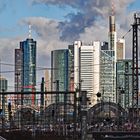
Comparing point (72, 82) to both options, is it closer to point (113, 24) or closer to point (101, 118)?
point (101, 118)

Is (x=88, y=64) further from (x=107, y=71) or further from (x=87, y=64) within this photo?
(x=107, y=71)

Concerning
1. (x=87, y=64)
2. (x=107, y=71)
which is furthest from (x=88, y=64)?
(x=107, y=71)

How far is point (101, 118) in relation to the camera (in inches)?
4013

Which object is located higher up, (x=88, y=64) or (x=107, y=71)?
(x=88, y=64)

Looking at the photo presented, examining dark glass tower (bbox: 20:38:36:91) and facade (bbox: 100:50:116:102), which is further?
facade (bbox: 100:50:116:102)

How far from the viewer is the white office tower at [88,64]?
292 feet

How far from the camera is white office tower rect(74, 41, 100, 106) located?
88.9 meters

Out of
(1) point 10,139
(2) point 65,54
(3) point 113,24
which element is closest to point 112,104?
(2) point 65,54

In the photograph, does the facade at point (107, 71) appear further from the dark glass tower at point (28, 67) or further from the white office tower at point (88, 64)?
the dark glass tower at point (28, 67)

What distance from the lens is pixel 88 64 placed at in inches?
3639

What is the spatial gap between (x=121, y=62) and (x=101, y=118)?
11.3 metres

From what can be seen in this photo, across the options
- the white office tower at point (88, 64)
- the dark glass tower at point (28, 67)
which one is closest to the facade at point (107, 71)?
the white office tower at point (88, 64)

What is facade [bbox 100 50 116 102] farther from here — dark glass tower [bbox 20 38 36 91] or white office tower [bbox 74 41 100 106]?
dark glass tower [bbox 20 38 36 91]

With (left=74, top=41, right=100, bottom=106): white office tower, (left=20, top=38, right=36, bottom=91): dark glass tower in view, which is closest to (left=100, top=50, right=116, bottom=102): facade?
(left=74, top=41, right=100, bottom=106): white office tower
